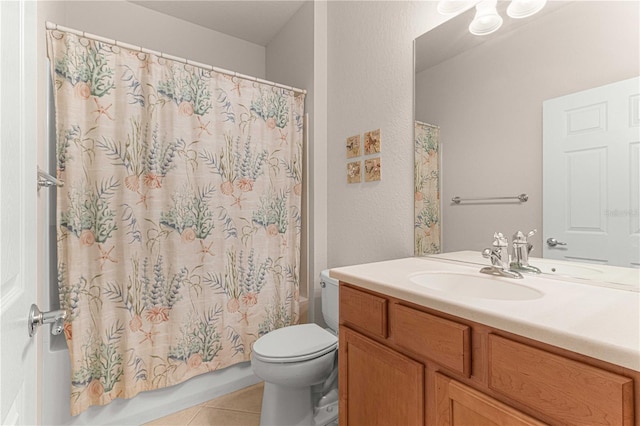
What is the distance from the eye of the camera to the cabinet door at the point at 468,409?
67 centimetres

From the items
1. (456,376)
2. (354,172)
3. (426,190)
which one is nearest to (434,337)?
(456,376)

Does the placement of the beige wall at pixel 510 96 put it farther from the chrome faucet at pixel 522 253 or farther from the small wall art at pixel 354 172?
the small wall art at pixel 354 172

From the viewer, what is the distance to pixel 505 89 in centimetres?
121

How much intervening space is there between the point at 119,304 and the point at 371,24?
209cm

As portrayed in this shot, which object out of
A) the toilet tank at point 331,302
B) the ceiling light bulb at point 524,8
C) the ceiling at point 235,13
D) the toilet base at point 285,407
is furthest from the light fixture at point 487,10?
the toilet base at point 285,407

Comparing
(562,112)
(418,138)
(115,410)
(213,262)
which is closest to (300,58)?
(418,138)

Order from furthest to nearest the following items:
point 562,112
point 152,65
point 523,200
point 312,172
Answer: point 312,172
point 152,65
point 523,200
point 562,112

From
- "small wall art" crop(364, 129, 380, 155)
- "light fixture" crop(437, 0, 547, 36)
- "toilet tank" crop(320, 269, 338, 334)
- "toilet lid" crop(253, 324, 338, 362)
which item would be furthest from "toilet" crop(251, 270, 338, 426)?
"light fixture" crop(437, 0, 547, 36)

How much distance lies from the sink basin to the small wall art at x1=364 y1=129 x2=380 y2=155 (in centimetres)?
82

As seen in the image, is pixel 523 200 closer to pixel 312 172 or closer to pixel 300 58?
pixel 312 172

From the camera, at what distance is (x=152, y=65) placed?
1654 mm

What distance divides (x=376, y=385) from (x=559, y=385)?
0.56 m

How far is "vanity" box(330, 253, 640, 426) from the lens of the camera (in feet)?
1.88

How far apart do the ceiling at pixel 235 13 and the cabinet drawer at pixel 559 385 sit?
2.41 m
